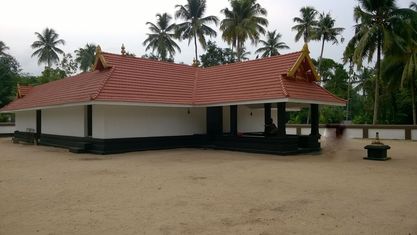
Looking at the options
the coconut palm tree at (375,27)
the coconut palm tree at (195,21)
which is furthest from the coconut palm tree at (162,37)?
the coconut palm tree at (375,27)

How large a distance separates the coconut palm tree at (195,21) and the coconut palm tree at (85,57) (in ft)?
59.7

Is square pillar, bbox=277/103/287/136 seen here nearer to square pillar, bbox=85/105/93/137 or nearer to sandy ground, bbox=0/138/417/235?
sandy ground, bbox=0/138/417/235

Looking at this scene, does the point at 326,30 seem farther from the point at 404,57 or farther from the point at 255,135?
the point at 255,135

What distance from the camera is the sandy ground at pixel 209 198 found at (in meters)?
5.23

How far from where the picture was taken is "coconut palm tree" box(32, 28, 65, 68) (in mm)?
51656

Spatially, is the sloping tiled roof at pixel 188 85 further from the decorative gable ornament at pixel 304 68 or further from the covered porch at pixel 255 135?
the covered porch at pixel 255 135

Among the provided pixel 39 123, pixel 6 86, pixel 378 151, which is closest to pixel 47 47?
pixel 6 86

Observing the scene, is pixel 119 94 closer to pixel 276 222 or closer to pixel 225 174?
pixel 225 174

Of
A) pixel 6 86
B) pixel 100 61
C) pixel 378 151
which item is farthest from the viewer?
pixel 6 86

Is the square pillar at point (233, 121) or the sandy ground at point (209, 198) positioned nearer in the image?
the sandy ground at point (209, 198)

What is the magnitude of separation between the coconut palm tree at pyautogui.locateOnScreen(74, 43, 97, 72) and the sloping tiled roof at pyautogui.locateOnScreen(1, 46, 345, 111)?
35.3m

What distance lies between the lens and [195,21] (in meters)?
40.6

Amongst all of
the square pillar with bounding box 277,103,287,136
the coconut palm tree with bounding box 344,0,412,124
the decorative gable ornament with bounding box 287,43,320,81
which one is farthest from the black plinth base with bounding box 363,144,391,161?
the coconut palm tree with bounding box 344,0,412,124

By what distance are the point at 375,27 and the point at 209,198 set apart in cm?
2348
